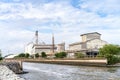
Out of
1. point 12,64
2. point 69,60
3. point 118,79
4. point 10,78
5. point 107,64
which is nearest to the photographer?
point 10,78

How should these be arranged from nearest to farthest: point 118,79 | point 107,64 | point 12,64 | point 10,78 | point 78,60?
point 10,78
point 118,79
point 12,64
point 107,64
point 78,60

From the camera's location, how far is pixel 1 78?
2466cm

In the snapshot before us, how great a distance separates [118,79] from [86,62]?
71386 millimetres

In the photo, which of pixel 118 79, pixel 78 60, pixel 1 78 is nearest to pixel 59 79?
pixel 118 79

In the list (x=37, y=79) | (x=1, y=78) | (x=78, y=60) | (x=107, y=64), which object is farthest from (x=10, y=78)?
(x=78, y=60)

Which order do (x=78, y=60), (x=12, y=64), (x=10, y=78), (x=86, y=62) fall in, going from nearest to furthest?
1. (x=10, y=78)
2. (x=12, y=64)
3. (x=86, y=62)
4. (x=78, y=60)

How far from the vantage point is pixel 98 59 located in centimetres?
10419

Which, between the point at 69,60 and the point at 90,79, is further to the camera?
the point at 69,60

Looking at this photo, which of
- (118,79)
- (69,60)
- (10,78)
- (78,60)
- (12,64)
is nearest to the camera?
(10,78)

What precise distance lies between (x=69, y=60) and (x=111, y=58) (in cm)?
3931

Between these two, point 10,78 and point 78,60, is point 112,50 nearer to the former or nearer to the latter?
point 78,60

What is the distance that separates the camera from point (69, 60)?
13700 centimetres

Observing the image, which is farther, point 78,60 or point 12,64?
point 78,60

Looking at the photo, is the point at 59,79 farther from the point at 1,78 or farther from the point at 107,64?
the point at 107,64
